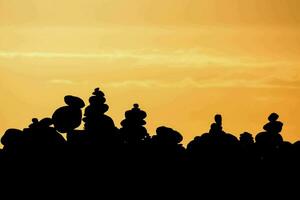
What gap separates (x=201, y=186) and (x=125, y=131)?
5820mm

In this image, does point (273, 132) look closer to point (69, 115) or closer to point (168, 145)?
point (168, 145)

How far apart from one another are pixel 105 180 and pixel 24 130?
565cm

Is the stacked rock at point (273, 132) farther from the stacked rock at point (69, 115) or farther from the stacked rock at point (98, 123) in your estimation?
the stacked rock at point (69, 115)

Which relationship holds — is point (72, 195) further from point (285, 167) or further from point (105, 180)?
point (285, 167)

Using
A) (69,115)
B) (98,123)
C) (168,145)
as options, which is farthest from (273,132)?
(69,115)

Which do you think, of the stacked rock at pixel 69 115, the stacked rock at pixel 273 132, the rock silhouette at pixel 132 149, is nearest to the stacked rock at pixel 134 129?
the rock silhouette at pixel 132 149

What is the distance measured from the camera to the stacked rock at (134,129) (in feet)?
374

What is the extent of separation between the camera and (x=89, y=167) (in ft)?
376

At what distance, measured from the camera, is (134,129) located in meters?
114

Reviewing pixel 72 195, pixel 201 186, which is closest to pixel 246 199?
pixel 201 186

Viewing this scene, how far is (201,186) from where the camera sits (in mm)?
115562

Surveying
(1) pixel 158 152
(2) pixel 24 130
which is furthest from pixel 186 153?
(2) pixel 24 130

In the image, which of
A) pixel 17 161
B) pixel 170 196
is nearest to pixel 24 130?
pixel 17 161

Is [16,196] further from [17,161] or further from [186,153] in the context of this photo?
[186,153]
